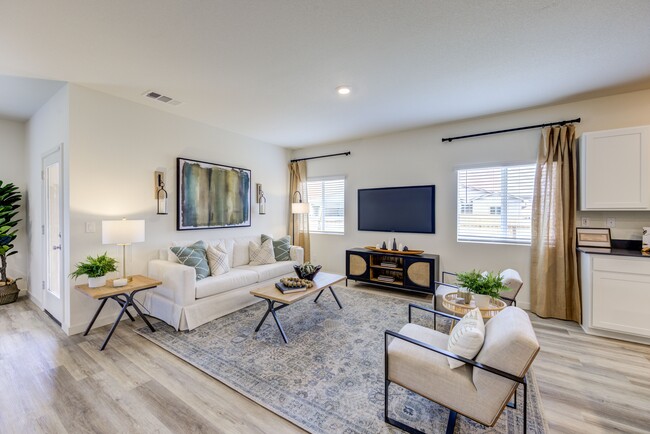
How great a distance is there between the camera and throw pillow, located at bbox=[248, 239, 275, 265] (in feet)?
14.9

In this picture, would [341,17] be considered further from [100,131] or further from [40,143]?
[40,143]

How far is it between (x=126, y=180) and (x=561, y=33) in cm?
468

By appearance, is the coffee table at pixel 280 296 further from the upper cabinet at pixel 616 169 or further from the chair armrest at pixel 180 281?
the upper cabinet at pixel 616 169

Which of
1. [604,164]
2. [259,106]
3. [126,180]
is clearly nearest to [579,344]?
[604,164]

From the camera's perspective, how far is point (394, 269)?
14.5ft

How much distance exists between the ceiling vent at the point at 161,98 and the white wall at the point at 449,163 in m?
2.89

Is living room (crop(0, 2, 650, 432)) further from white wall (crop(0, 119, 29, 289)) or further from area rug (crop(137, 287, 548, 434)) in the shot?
area rug (crop(137, 287, 548, 434))

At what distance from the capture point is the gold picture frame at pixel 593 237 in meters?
3.22

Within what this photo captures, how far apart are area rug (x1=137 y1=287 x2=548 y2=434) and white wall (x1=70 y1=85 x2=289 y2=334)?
1132 millimetres

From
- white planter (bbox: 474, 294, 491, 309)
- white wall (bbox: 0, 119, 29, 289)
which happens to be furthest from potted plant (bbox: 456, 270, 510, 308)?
white wall (bbox: 0, 119, 29, 289)

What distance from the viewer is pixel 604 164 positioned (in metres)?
3.08

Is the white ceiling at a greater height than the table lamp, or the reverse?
the white ceiling

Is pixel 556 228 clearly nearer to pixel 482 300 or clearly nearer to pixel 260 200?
pixel 482 300

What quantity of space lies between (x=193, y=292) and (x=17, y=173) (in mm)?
3819
